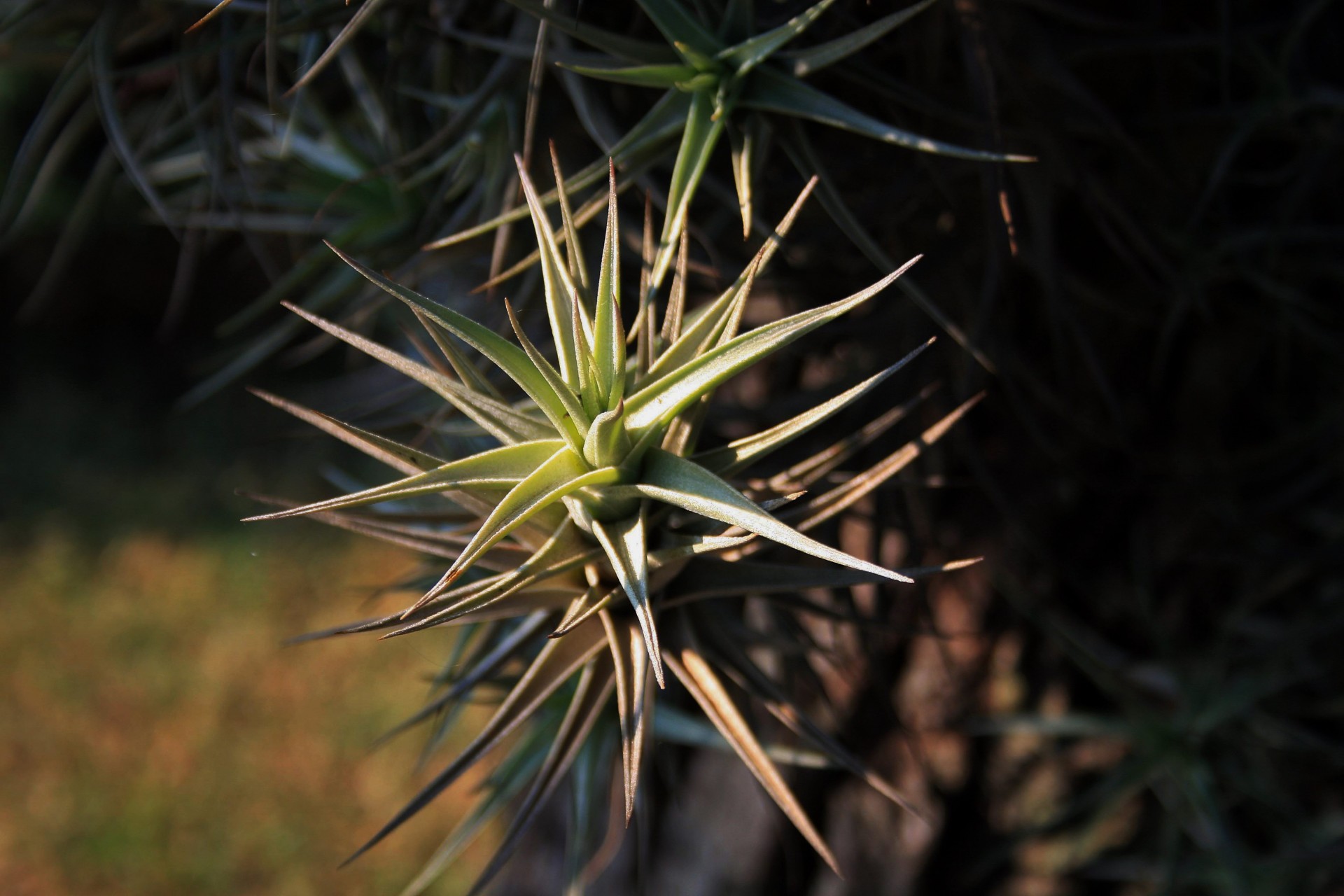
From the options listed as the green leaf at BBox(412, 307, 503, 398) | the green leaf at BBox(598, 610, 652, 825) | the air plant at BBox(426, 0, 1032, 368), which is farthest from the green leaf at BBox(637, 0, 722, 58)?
the green leaf at BBox(598, 610, 652, 825)

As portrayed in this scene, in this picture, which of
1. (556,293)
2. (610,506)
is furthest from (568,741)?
(556,293)

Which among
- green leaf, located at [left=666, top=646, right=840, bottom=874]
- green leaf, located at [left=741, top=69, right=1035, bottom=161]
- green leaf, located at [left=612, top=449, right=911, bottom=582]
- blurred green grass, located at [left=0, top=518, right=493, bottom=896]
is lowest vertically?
blurred green grass, located at [left=0, top=518, right=493, bottom=896]

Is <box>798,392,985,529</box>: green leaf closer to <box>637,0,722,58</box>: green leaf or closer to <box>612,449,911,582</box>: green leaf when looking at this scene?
<box>612,449,911,582</box>: green leaf

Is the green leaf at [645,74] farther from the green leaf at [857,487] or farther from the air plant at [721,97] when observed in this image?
the green leaf at [857,487]

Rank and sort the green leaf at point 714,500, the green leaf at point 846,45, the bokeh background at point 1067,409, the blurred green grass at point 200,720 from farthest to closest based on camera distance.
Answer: the blurred green grass at point 200,720 → the bokeh background at point 1067,409 → the green leaf at point 846,45 → the green leaf at point 714,500

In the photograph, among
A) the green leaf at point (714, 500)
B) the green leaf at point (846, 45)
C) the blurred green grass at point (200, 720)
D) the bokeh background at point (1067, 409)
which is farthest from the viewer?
the blurred green grass at point (200, 720)

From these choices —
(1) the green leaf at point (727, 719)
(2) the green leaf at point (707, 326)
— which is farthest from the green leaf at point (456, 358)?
(1) the green leaf at point (727, 719)
